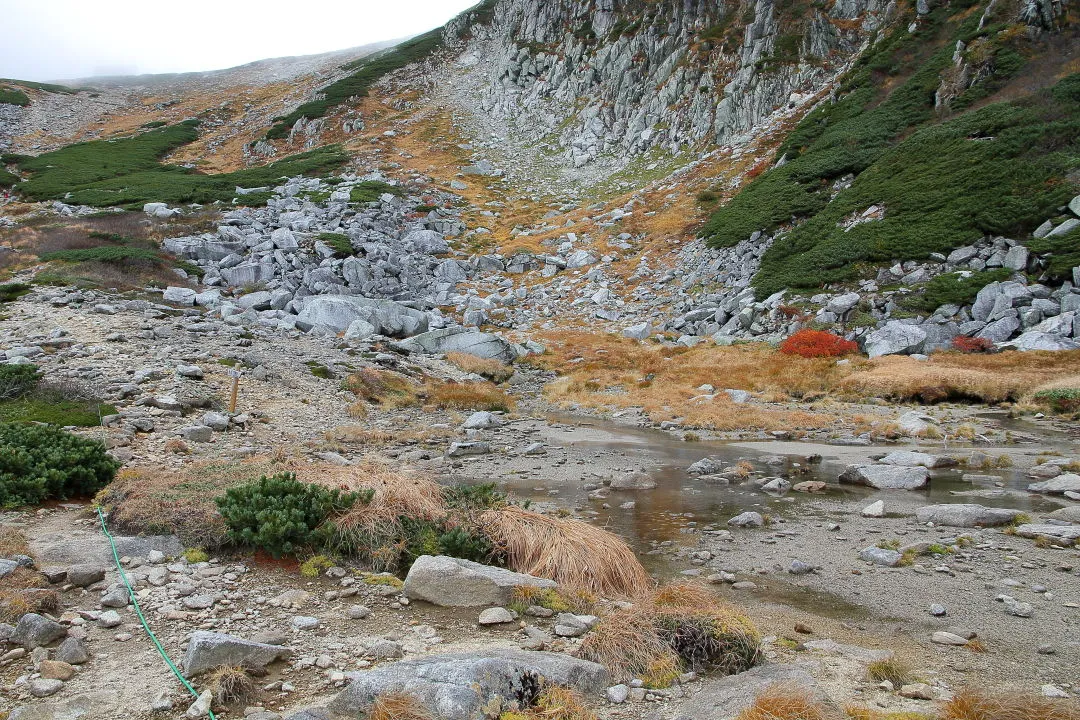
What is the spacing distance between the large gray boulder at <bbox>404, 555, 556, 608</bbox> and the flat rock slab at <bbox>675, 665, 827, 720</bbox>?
7.57 feet

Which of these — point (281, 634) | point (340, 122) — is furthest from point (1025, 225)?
point (340, 122)

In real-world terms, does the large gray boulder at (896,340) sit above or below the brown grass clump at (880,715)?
below

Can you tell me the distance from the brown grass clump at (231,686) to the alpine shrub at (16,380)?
13.9 meters

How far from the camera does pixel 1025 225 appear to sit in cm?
2864

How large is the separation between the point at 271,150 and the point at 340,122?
28.9ft

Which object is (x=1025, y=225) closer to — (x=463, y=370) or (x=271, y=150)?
(x=463, y=370)

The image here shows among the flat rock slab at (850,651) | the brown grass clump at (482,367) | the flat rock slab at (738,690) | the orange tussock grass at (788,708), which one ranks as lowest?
the brown grass clump at (482,367)

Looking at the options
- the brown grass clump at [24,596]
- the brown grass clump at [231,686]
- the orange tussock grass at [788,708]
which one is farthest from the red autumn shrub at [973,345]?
the brown grass clump at [24,596]

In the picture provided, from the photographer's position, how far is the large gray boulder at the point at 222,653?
4.91m

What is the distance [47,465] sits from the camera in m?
9.76

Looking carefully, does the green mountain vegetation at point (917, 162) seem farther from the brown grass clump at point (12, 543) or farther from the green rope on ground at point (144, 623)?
the brown grass clump at point (12, 543)

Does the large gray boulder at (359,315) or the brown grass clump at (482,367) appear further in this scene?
the large gray boulder at (359,315)

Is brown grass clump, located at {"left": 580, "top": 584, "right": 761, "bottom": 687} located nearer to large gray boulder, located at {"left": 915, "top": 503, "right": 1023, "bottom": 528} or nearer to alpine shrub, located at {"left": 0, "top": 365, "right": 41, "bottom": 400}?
large gray boulder, located at {"left": 915, "top": 503, "right": 1023, "bottom": 528}

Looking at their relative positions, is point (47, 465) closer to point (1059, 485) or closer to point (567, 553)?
point (567, 553)
